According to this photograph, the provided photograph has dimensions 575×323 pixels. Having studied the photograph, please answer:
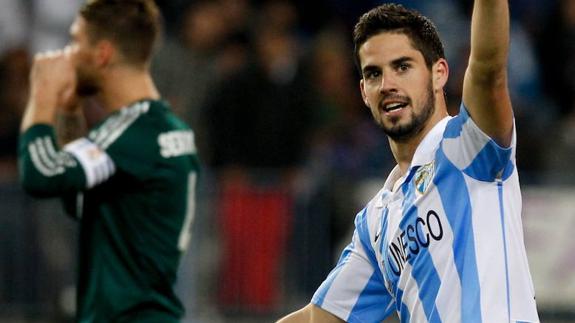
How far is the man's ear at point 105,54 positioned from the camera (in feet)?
22.2

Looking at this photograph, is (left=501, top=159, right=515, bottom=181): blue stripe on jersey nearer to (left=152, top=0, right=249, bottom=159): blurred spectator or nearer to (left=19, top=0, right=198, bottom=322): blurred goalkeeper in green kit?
(left=19, top=0, right=198, bottom=322): blurred goalkeeper in green kit

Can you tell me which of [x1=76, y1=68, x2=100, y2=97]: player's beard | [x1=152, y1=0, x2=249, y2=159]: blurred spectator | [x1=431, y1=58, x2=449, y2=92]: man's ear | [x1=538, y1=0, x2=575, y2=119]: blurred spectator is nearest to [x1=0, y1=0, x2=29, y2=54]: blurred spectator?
[x1=152, y1=0, x2=249, y2=159]: blurred spectator

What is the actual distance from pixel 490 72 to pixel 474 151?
0.30m

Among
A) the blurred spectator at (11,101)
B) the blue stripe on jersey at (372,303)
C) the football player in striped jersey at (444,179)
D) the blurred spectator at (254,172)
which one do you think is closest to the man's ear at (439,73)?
the football player in striped jersey at (444,179)

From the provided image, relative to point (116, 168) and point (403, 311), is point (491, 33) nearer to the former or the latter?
point (403, 311)

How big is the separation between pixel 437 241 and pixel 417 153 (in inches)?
13.9

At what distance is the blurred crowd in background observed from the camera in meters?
11.8

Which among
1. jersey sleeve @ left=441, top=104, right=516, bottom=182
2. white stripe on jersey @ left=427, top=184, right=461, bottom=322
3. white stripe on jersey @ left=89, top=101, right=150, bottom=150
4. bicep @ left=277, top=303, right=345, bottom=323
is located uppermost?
white stripe on jersey @ left=89, top=101, right=150, bottom=150

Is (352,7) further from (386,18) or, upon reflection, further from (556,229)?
(386,18)

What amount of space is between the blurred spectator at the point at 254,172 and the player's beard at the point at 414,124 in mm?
6810

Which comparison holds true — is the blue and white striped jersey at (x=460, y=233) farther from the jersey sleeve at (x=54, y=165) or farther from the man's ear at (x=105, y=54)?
the man's ear at (x=105, y=54)

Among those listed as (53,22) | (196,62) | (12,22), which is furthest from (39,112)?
(12,22)

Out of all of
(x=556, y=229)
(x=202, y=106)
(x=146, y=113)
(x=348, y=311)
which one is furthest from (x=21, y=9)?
(x=348, y=311)

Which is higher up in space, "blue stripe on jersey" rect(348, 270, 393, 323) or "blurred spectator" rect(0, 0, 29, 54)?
"blurred spectator" rect(0, 0, 29, 54)
